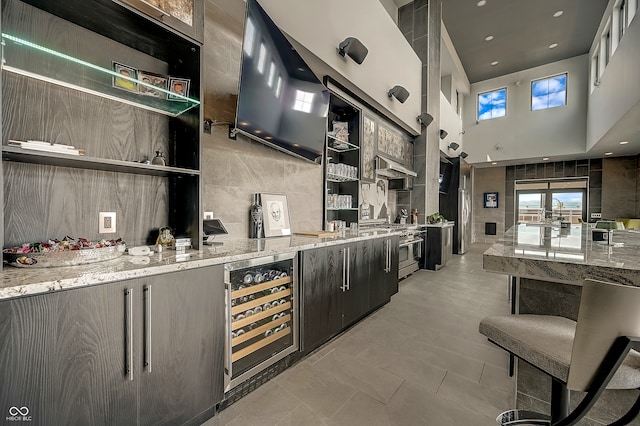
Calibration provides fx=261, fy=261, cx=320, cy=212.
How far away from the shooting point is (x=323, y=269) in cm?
220

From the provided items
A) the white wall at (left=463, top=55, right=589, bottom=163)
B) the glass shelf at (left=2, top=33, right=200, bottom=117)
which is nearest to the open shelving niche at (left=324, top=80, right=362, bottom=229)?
the glass shelf at (left=2, top=33, right=200, bottom=117)

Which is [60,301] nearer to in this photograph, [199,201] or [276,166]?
[199,201]

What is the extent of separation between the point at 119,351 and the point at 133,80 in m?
1.49

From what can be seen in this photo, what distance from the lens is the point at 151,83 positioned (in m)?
1.65

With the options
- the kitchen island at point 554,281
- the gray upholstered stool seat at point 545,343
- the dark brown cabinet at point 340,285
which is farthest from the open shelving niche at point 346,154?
the gray upholstered stool seat at point 545,343

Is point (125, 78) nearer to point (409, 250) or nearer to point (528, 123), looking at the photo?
point (409, 250)

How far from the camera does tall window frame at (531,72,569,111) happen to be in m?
8.01

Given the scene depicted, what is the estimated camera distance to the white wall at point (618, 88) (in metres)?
3.74

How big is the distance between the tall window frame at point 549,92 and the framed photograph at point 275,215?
32.5ft

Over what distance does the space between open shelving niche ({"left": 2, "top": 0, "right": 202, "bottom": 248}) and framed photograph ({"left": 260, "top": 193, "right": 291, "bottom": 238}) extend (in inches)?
30.8

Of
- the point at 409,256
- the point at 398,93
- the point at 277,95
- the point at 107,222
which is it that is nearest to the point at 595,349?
the point at 107,222

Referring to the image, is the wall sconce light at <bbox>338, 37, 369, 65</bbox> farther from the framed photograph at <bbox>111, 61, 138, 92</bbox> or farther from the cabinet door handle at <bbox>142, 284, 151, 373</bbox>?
the cabinet door handle at <bbox>142, 284, 151, 373</bbox>

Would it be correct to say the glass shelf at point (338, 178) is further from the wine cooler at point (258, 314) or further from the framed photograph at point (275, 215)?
the wine cooler at point (258, 314)

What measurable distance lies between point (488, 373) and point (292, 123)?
264cm
